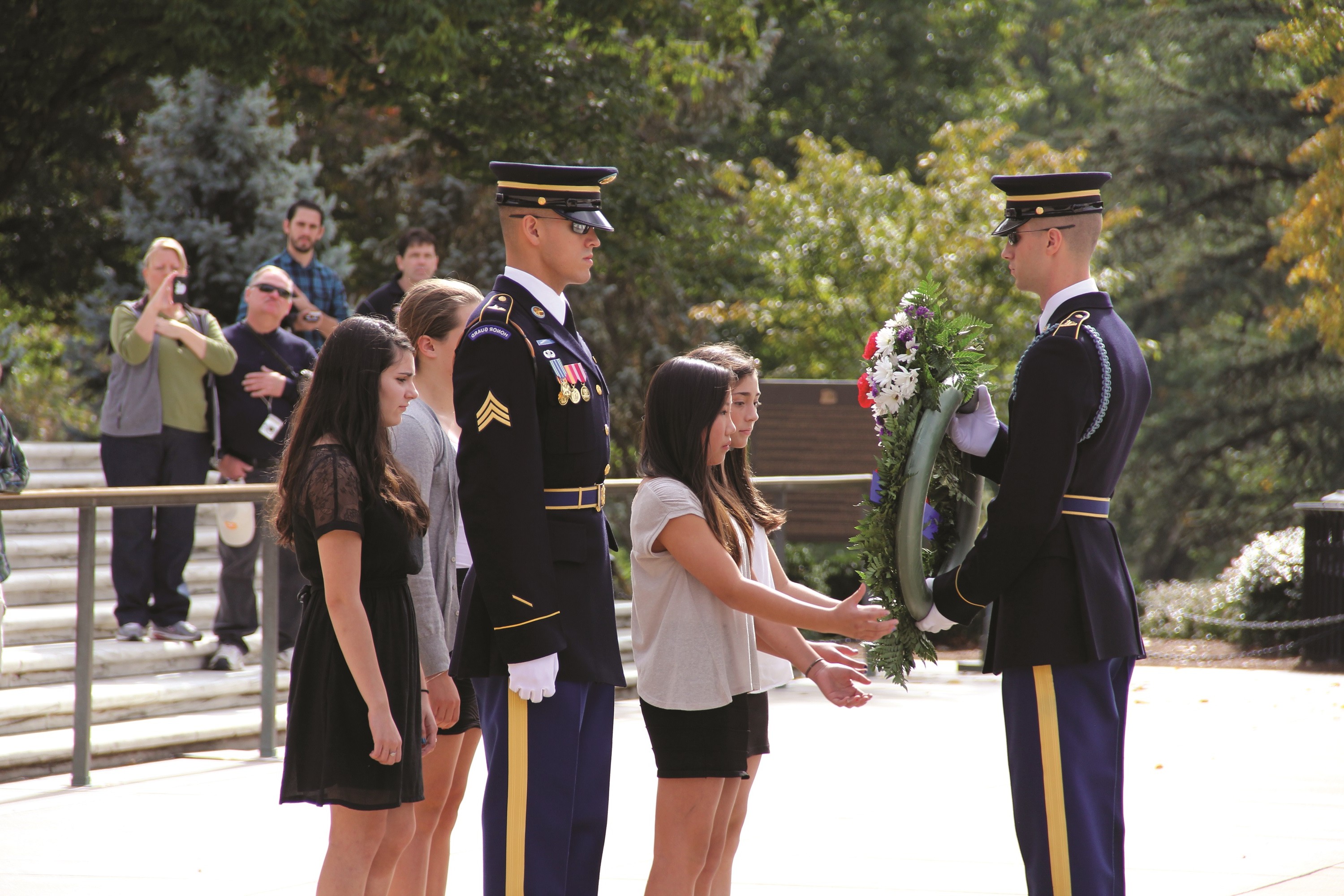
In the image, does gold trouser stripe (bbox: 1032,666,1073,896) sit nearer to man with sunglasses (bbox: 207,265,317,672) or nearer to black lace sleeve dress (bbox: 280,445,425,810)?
black lace sleeve dress (bbox: 280,445,425,810)

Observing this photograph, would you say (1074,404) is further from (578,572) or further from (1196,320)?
(1196,320)

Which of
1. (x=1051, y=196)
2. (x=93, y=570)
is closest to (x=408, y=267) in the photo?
(x=93, y=570)

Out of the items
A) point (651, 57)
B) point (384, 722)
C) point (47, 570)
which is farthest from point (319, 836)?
point (651, 57)

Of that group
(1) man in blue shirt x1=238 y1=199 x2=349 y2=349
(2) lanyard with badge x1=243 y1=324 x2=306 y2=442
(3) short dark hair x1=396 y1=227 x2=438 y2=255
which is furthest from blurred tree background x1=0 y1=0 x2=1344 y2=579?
(2) lanyard with badge x1=243 y1=324 x2=306 y2=442

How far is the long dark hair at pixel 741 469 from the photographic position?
398 cm

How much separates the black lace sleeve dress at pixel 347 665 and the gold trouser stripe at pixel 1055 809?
1520mm

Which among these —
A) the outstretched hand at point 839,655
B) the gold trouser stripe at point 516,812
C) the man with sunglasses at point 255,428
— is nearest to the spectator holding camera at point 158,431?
the man with sunglasses at point 255,428

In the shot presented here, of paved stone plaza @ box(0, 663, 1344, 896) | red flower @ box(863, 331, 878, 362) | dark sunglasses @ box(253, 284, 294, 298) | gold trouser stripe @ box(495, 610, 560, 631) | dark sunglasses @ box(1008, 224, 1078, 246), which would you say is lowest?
paved stone plaza @ box(0, 663, 1344, 896)

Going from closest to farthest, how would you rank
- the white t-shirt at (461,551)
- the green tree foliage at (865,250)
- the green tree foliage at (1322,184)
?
the white t-shirt at (461,551)
the green tree foliage at (1322,184)
the green tree foliage at (865,250)

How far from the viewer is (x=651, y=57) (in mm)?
15820

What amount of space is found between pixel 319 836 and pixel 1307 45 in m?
12.8

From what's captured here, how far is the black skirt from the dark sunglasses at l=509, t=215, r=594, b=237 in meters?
1.20

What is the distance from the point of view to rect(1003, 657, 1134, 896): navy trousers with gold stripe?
11.4ft

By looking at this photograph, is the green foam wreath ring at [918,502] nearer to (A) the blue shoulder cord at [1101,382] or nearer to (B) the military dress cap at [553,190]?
(A) the blue shoulder cord at [1101,382]
